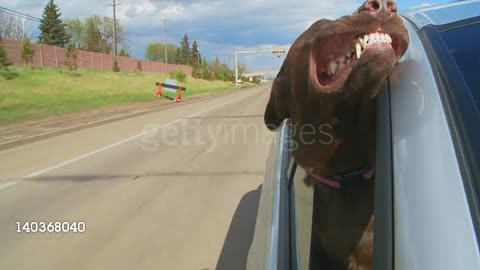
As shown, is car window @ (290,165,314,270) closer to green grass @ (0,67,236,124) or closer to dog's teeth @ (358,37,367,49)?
dog's teeth @ (358,37,367,49)

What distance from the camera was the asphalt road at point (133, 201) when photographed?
4.25m

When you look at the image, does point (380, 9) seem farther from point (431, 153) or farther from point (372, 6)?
point (431, 153)

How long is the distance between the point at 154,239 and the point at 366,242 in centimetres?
318

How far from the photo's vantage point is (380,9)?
61.6 inches

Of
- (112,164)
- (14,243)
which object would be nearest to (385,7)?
(14,243)

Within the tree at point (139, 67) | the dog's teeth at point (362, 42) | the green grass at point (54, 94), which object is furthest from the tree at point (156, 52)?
the dog's teeth at point (362, 42)

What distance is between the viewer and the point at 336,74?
5.65ft

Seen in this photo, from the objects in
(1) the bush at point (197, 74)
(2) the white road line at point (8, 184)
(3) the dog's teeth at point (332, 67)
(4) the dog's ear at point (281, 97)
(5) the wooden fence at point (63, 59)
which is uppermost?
(5) the wooden fence at point (63, 59)

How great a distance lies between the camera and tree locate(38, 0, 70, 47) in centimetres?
6606

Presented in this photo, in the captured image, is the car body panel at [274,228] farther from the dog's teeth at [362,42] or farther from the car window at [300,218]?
the dog's teeth at [362,42]

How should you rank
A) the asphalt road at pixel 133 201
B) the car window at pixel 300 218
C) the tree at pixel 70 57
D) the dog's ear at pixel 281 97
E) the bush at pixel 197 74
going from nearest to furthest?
the car window at pixel 300 218, the dog's ear at pixel 281 97, the asphalt road at pixel 133 201, the tree at pixel 70 57, the bush at pixel 197 74

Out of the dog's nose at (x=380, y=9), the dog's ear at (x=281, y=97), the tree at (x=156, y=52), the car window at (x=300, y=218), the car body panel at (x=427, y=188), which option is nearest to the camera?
the car body panel at (x=427, y=188)

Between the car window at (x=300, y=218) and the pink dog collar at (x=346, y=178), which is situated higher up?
the pink dog collar at (x=346, y=178)

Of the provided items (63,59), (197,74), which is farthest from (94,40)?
(63,59)
